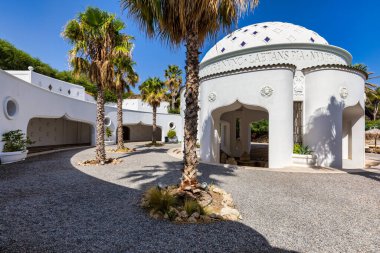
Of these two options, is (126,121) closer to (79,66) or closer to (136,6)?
(79,66)

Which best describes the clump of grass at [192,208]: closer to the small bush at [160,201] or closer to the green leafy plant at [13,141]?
the small bush at [160,201]

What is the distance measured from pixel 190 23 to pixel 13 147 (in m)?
12.8

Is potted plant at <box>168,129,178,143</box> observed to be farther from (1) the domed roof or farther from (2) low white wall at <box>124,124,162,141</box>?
(1) the domed roof

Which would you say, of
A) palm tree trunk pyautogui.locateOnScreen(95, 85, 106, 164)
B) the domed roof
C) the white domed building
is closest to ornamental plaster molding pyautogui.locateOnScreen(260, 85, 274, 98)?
the white domed building

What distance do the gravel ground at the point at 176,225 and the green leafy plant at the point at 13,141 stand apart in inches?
171

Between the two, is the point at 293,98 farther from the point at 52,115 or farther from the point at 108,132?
the point at 108,132

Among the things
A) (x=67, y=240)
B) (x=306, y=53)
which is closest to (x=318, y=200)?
(x=67, y=240)

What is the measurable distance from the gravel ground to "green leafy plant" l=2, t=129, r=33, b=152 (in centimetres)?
434

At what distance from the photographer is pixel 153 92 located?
81.5 feet

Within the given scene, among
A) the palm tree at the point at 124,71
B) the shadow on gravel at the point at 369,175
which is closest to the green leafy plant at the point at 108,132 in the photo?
the palm tree at the point at 124,71

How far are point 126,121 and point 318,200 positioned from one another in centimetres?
2615

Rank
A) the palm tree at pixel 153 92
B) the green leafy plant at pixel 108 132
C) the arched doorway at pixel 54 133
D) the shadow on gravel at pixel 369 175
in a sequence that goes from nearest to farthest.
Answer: the shadow on gravel at pixel 369 175 → the arched doorway at pixel 54 133 → the green leafy plant at pixel 108 132 → the palm tree at pixel 153 92

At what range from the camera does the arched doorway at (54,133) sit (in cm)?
1990

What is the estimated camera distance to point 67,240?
371 cm
